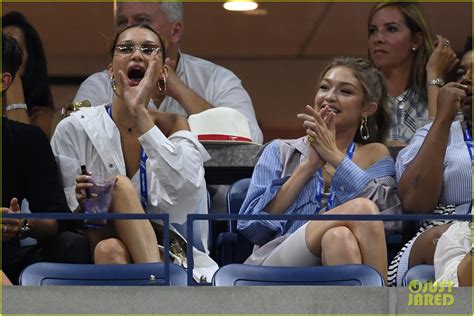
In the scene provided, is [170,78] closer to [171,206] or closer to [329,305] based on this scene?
[171,206]

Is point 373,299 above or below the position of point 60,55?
below

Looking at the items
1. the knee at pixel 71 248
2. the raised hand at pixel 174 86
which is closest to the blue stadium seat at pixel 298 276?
the knee at pixel 71 248

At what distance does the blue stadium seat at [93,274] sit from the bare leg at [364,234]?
559 millimetres

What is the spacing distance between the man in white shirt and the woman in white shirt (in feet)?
2.51

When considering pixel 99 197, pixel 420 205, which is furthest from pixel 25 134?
pixel 420 205

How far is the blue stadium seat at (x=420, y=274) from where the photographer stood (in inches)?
210

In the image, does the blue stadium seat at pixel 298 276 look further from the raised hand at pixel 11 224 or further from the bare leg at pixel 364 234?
the raised hand at pixel 11 224

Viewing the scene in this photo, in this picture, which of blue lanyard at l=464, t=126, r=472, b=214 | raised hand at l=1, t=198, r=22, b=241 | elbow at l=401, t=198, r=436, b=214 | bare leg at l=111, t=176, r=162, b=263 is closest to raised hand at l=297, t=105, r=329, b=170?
elbow at l=401, t=198, r=436, b=214

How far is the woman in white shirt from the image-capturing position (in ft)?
18.3

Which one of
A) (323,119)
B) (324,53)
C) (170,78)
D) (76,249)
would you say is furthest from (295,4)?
(76,249)

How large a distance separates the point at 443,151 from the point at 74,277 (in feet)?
4.98

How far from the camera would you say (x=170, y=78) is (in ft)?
22.7

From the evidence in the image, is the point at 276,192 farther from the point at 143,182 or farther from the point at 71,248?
the point at 71,248

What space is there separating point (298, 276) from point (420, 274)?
17.0 inches
